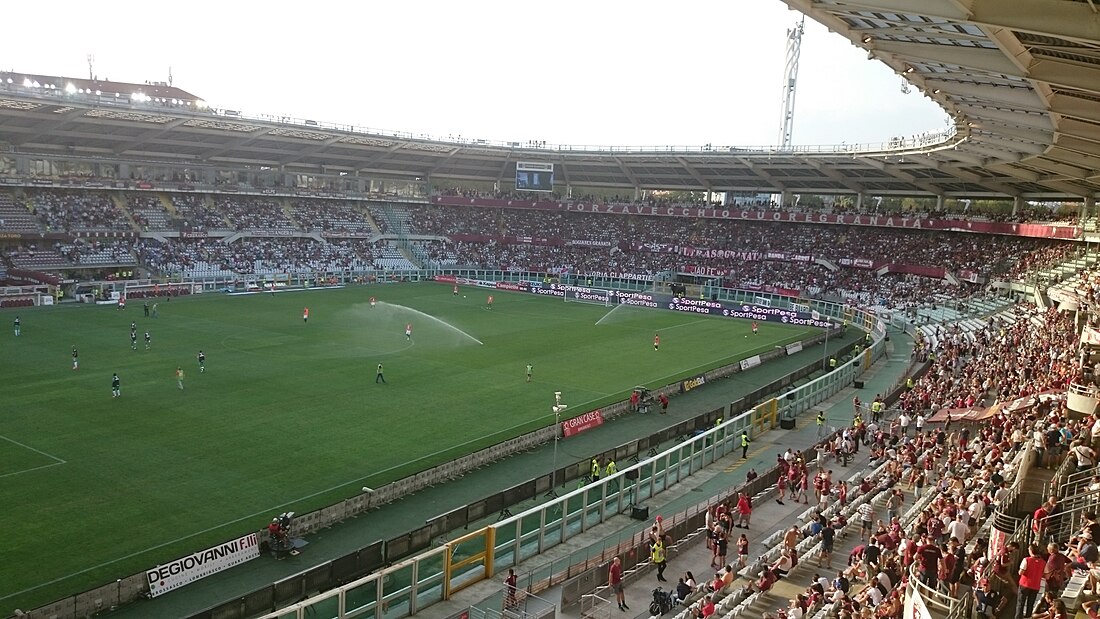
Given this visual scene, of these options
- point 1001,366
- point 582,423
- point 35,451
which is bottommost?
point 582,423

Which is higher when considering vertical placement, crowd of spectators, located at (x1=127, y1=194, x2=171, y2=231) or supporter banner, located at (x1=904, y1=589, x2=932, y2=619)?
crowd of spectators, located at (x1=127, y1=194, x2=171, y2=231)

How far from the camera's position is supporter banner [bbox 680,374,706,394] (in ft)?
126

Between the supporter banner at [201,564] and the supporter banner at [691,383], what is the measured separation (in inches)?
910

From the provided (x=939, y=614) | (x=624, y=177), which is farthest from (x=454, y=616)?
(x=624, y=177)

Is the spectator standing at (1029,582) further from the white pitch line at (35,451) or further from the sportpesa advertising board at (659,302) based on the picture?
the sportpesa advertising board at (659,302)

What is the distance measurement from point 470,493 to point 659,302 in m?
48.5

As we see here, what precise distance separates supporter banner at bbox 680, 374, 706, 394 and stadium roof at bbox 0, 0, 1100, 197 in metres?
16.2

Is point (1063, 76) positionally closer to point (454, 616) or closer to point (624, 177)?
point (454, 616)

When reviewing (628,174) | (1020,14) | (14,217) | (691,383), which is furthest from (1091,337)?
(628,174)

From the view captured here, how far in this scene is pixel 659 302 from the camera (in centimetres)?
7100

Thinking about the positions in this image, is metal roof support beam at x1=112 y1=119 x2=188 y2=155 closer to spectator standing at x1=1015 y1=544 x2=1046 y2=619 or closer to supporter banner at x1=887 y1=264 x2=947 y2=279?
supporter banner at x1=887 y1=264 x2=947 y2=279

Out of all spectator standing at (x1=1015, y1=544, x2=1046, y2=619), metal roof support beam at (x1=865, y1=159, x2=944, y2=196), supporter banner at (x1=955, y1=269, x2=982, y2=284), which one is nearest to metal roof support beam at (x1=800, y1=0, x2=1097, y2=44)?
spectator standing at (x1=1015, y1=544, x2=1046, y2=619)

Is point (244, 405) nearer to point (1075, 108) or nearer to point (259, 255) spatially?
point (1075, 108)

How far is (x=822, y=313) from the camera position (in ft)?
226
